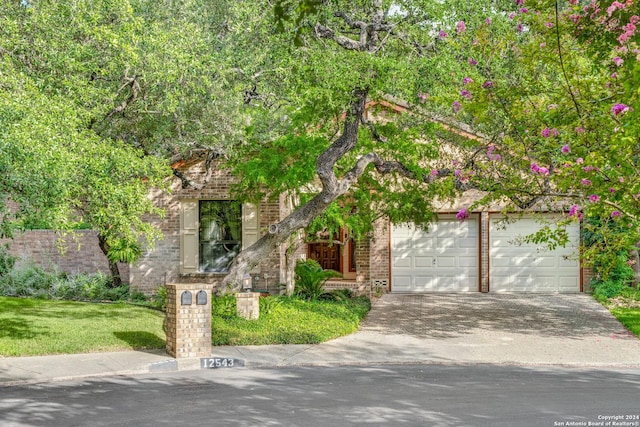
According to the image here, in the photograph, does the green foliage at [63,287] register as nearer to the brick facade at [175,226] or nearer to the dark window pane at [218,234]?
the brick facade at [175,226]

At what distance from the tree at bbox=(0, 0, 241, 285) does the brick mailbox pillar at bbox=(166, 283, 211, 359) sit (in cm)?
124

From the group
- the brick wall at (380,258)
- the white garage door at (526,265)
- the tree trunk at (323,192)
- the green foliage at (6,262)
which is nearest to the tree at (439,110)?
the tree trunk at (323,192)

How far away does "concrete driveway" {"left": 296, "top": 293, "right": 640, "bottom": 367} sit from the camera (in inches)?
448

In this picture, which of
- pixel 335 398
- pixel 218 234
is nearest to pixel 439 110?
pixel 218 234

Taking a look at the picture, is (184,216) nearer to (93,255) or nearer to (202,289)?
(93,255)

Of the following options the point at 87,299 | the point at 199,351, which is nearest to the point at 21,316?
the point at 87,299

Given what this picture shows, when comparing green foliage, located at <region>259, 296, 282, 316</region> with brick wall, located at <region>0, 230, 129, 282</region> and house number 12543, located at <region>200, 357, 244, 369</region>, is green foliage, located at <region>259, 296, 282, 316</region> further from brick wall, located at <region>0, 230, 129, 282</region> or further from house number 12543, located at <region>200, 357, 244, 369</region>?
brick wall, located at <region>0, 230, 129, 282</region>

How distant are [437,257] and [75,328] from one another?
11415 millimetres

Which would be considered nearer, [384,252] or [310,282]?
[310,282]

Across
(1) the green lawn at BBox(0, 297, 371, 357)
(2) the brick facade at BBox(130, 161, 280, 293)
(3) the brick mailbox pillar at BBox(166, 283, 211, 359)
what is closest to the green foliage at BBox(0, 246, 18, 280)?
(2) the brick facade at BBox(130, 161, 280, 293)

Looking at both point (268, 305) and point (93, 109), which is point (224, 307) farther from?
point (93, 109)

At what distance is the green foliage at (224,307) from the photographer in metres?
13.5

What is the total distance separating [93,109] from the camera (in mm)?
11789

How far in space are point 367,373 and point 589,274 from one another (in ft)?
41.3
